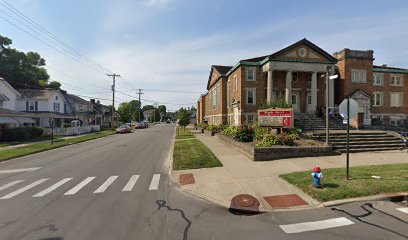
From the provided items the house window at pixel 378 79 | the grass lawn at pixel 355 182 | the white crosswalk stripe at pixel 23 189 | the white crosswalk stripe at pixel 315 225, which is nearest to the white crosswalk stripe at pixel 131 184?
the white crosswalk stripe at pixel 23 189

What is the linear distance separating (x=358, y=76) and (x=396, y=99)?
8.38 meters

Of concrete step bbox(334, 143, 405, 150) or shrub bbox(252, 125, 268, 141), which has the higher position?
shrub bbox(252, 125, 268, 141)

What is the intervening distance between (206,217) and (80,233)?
2.81m

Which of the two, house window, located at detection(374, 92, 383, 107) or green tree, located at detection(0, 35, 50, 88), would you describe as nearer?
house window, located at detection(374, 92, 383, 107)

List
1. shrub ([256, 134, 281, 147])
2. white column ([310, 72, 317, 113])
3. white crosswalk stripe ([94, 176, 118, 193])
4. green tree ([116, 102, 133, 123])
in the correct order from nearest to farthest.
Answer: white crosswalk stripe ([94, 176, 118, 193]) → shrub ([256, 134, 281, 147]) → white column ([310, 72, 317, 113]) → green tree ([116, 102, 133, 123])

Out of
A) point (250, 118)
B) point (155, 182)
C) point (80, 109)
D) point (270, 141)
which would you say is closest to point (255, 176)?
point (155, 182)

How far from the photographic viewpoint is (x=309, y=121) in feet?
75.3

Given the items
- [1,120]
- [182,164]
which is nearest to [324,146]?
[182,164]

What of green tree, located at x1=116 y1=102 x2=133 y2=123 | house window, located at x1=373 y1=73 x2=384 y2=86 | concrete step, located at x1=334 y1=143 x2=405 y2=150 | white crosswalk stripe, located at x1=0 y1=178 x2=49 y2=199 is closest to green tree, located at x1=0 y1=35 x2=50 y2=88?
green tree, located at x1=116 y1=102 x2=133 y2=123

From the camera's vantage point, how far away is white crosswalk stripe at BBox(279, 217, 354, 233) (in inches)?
195

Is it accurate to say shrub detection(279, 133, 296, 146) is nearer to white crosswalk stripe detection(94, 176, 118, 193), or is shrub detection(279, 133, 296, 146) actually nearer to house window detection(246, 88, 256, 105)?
white crosswalk stripe detection(94, 176, 118, 193)

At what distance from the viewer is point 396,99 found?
31.4 meters

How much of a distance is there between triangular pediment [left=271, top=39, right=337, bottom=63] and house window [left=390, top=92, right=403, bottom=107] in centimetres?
1231

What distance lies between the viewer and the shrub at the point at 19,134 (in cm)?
2562
